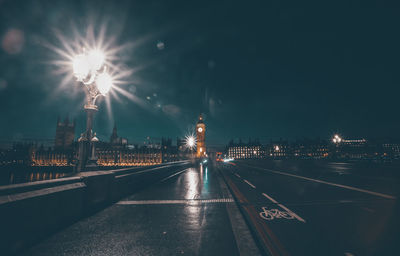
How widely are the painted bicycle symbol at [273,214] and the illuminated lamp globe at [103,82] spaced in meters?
7.90

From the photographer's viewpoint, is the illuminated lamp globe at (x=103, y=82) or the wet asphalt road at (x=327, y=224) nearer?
the wet asphalt road at (x=327, y=224)

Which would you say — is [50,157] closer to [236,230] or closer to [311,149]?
[236,230]

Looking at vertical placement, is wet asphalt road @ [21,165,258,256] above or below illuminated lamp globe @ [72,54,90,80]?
below

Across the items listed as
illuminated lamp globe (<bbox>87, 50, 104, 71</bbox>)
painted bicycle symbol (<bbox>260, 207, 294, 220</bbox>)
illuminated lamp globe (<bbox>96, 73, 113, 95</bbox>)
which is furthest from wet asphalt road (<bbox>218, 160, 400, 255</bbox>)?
illuminated lamp globe (<bbox>87, 50, 104, 71</bbox>)

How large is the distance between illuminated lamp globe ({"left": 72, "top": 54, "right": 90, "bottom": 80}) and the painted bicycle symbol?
8.16 meters

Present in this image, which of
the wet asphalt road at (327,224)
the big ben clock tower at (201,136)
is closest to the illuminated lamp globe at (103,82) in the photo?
the wet asphalt road at (327,224)

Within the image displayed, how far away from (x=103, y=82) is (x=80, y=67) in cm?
110

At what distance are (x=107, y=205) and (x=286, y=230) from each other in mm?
6181

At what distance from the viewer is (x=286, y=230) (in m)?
4.95

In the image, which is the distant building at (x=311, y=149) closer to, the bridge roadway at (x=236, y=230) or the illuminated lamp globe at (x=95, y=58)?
the bridge roadway at (x=236, y=230)

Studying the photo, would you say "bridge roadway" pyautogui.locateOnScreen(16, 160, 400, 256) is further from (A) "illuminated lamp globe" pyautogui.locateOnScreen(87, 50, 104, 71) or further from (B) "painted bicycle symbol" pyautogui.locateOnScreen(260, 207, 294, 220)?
(A) "illuminated lamp globe" pyautogui.locateOnScreen(87, 50, 104, 71)

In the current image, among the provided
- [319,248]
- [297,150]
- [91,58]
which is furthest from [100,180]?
[297,150]

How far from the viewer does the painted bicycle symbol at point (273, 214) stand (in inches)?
233

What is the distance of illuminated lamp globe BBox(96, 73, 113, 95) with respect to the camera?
8672 millimetres
